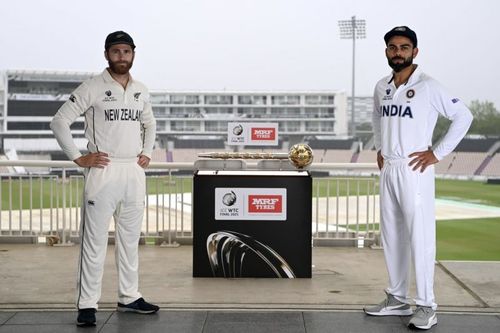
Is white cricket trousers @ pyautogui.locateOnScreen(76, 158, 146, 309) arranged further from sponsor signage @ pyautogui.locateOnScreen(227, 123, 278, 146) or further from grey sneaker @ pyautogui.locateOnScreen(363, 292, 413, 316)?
sponsor signage @ pyautogui.locateOnScreen(227, 123, 278, 146)

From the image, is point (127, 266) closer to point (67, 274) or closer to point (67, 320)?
point (67, 320)

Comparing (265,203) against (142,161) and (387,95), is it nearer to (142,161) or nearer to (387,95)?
(142,161)

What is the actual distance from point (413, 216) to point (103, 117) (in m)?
1.65

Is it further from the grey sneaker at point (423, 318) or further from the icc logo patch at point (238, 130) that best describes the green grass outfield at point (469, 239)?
the grey sneaker at point (423, 318)

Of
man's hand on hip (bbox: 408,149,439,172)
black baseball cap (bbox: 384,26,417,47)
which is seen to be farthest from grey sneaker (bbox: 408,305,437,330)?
black baseball cap (bbox: 384,26,417,47)

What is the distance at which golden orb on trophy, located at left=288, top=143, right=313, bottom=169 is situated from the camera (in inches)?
193

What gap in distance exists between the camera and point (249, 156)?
17.0 feet

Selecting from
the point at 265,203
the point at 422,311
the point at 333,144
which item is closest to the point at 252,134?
the point at 265,203

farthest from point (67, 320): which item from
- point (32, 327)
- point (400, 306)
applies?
point (400, 306)

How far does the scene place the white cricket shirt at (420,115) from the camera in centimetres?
344

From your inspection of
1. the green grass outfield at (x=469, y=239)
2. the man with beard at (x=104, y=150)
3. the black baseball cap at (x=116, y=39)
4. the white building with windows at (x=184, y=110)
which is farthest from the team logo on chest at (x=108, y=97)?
the white building with windows at (x=184, y=110)

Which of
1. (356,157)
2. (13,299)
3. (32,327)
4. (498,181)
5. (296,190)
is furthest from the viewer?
(356,157)

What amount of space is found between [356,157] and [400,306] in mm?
53709

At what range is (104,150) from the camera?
3.51 metres
